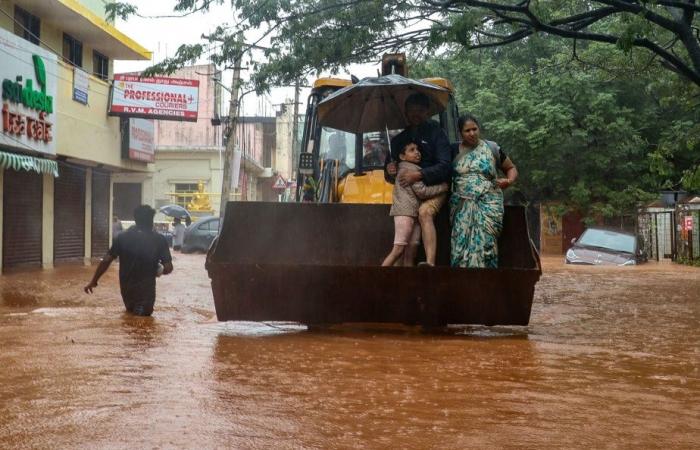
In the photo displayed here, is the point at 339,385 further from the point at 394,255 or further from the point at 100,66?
the point at 100,66

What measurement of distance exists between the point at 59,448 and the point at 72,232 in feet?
72.0

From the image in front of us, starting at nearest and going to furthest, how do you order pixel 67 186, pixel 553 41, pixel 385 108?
1. pixel 385 108
2. pixel 67 186
3. pixel 553 41

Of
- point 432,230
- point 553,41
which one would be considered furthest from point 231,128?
point 432,230

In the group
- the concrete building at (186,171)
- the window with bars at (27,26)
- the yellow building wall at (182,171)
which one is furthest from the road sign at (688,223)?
the yellow building wall at (182,171)

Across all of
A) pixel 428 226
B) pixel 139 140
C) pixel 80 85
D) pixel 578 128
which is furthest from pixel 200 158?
pixel 428 226

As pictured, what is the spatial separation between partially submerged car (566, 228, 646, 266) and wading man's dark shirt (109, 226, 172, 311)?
16.7 meters

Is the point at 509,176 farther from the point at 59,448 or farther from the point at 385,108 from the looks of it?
the point at 59,448

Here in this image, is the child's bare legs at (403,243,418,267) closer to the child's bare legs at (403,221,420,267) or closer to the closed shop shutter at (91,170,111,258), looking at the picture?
the child's bare legs at (403,221,420,267)

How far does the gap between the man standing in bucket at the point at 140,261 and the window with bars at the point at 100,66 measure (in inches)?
642

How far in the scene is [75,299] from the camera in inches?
471

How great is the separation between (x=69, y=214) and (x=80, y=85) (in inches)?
168

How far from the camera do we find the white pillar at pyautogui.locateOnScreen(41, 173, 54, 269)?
2208cm

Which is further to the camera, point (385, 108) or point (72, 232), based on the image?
point (72, 232)

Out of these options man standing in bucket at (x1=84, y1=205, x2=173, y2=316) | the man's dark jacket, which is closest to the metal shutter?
man standing in bucket at (x1=84, y1=205, x2=173, y2=316)
